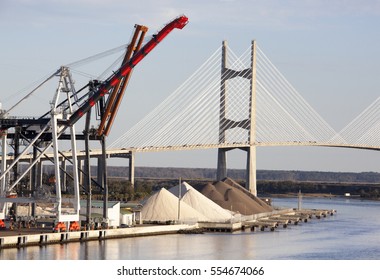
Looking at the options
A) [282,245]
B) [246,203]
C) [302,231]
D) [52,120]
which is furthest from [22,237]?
[246,203]

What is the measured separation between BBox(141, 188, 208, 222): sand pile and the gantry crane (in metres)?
9.16

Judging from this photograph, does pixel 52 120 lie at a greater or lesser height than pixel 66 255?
greater

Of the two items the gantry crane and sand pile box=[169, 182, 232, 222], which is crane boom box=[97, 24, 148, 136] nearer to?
the gantry crane

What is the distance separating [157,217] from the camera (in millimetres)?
64062

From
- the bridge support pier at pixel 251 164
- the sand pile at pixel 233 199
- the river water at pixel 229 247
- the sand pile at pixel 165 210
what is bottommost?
the river water at pixel 229 247

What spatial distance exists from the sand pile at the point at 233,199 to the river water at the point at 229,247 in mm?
11213

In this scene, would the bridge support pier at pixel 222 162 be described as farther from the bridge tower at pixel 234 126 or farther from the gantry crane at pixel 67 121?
the gantry crane at pixel 67 121

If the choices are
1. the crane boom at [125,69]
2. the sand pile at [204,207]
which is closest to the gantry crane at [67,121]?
the crane boom at [125,69]

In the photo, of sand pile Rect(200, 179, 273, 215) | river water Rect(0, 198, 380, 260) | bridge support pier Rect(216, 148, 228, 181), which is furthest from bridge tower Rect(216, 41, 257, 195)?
river water Rect(0, 198, 380, 260)

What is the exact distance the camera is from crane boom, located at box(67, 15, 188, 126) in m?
53.6

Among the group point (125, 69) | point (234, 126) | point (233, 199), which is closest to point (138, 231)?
point (125, 69)

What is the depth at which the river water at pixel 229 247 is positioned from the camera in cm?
4466

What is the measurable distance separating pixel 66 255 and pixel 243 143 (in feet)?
161
